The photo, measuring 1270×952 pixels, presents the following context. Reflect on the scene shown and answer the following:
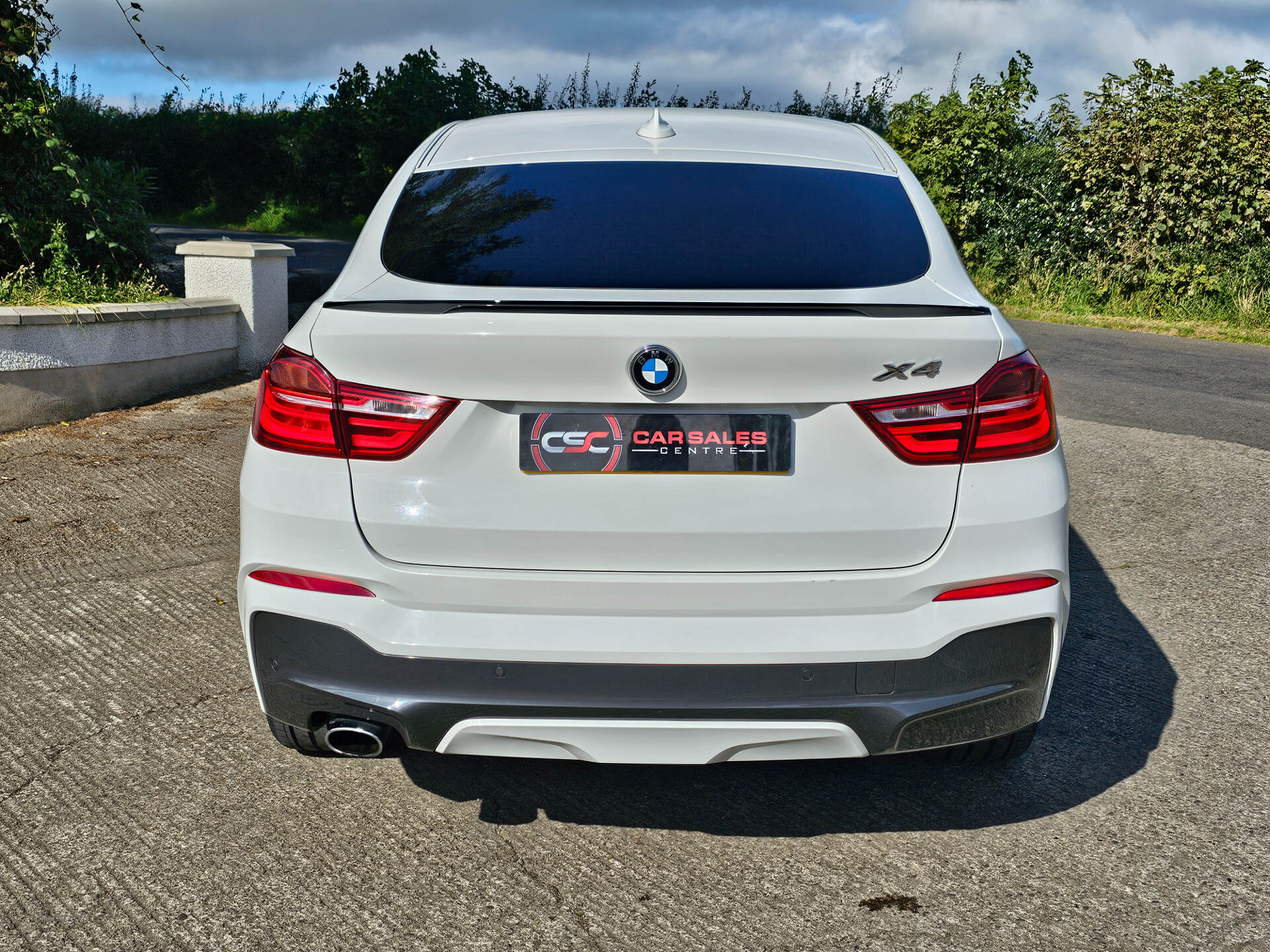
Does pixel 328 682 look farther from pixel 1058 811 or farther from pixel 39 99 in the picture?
pixel 39 99

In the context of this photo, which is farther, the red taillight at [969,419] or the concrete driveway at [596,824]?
the concrete driveway at [596,824]

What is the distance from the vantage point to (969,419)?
95.4 inches

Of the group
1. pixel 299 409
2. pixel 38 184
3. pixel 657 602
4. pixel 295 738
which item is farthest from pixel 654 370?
pixel 38 184

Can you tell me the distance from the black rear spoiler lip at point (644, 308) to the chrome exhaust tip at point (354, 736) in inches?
35.9

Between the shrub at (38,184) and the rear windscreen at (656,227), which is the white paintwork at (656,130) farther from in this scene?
the shrub at (38,184)

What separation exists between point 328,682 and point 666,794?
105 cm

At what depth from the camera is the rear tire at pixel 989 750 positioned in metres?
2.91

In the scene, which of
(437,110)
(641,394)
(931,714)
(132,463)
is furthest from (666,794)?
(437,110)

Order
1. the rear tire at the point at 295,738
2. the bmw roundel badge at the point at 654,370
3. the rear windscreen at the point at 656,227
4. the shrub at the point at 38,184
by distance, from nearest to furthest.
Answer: the bmw roundel badge at the point at 654,370, the rear windscreen at the point at 656,227, the rear tire at the point at 295,738, the shrub at the point at 38,184

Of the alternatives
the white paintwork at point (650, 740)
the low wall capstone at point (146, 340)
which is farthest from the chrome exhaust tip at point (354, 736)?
the low wall capstone at point (146, 340)

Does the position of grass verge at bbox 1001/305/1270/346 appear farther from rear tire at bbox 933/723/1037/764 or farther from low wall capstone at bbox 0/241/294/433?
rear tire at bbox 933/723/1037/764

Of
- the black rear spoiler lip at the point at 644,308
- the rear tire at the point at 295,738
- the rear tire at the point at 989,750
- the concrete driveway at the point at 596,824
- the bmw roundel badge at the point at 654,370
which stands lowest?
the concrete driveway at the point at 596,824

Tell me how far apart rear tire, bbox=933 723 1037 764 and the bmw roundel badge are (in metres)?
1.27

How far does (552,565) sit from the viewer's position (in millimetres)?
2387
